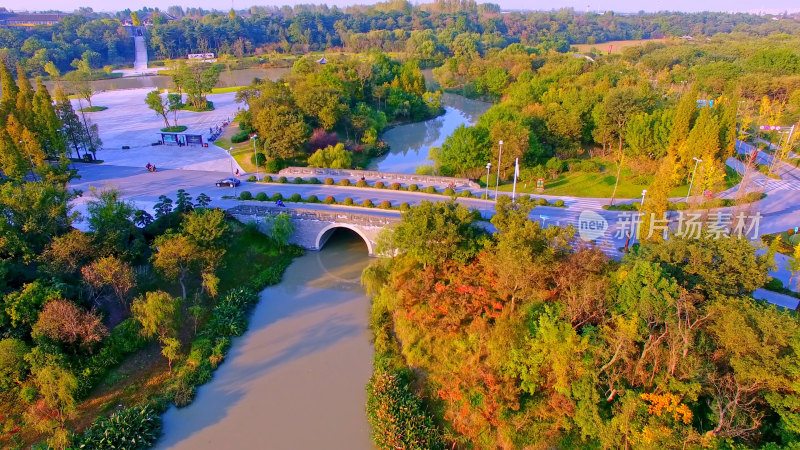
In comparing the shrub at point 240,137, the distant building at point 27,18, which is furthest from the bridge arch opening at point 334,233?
the distant building at point 27,18

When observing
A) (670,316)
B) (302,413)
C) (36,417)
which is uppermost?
(670,316)

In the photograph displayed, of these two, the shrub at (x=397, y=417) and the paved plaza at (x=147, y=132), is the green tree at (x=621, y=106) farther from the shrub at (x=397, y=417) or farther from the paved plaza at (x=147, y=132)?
the paved plaza at (x=147, y=132)

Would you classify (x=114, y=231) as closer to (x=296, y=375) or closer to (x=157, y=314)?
(x=157, y=314)

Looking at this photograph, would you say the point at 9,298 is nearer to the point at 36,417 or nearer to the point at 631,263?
the point at 36,417

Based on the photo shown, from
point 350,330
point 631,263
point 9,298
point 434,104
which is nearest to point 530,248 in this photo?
point 631,263

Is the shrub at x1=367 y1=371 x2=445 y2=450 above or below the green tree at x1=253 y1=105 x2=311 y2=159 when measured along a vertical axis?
→ below

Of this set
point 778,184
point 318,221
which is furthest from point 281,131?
point 778,184

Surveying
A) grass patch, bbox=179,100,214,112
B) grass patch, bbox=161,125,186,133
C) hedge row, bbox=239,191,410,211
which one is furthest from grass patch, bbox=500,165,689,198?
grass patch, bbox=179,100,214,112

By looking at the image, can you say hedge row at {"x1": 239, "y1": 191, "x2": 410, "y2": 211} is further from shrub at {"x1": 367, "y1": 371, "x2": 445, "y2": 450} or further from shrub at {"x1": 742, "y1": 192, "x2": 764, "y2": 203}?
shrub at {"x1": 742, "y1": 192, "x2": 764, "y2": 203}
